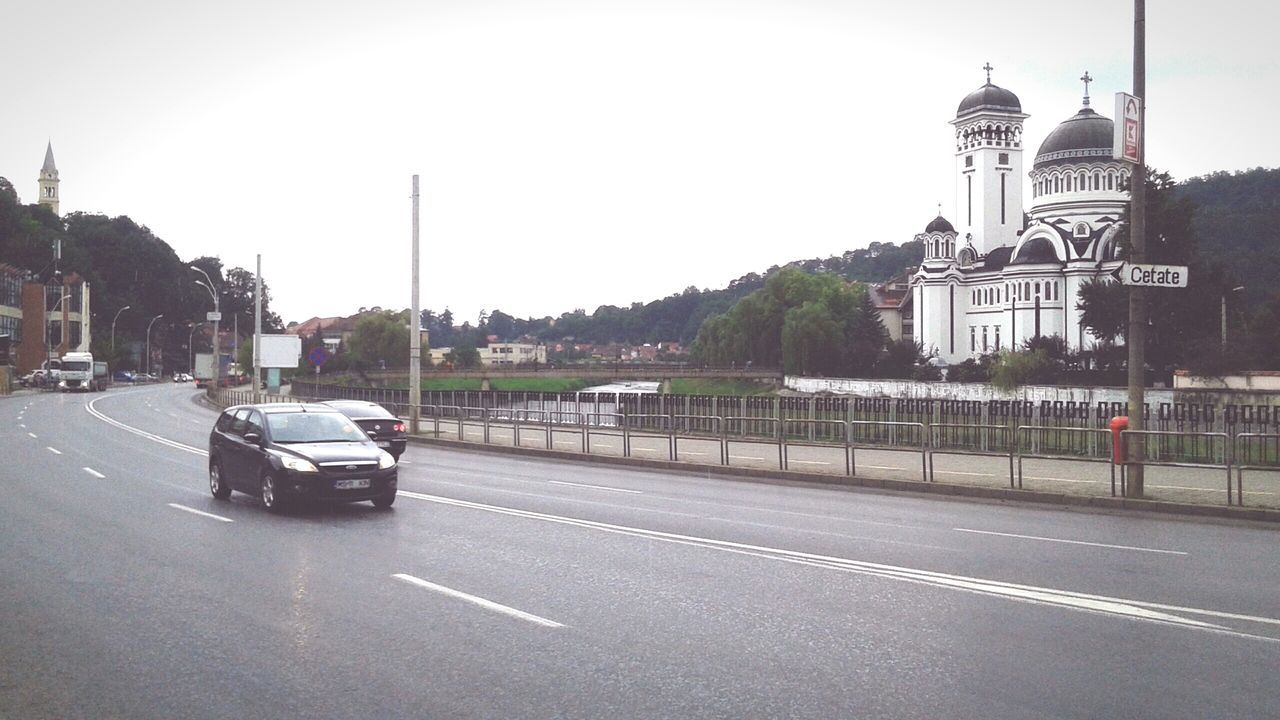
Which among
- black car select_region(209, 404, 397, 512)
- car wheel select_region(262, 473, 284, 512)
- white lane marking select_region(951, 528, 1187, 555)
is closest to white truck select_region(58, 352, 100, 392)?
black car select_region(209, 404, 397, 512)

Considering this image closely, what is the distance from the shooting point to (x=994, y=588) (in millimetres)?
9508

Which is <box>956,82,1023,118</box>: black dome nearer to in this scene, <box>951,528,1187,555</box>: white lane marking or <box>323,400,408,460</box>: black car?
<box>323,400,408,460</box>: black car

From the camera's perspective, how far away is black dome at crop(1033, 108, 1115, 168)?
97.2 meters

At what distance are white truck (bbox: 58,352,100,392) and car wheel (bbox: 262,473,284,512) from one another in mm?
78189

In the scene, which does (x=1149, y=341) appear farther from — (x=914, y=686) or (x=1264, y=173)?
(x=1264, y=173)

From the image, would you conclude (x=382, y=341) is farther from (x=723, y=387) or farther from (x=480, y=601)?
(x=480, y=601)

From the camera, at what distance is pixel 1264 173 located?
139 m

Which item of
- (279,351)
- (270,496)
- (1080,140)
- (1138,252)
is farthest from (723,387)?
(270,496)

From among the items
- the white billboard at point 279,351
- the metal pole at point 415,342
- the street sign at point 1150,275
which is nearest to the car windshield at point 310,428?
the street sign at point 1150,275

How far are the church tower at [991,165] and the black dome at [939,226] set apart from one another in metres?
4.65

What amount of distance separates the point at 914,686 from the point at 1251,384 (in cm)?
4637

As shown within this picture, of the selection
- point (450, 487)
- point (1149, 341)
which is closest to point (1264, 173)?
point (1149, 341)

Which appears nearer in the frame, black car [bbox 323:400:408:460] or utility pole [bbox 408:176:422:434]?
black car [bbox 323:400:408:460]

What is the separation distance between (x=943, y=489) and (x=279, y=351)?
58.7 metres
